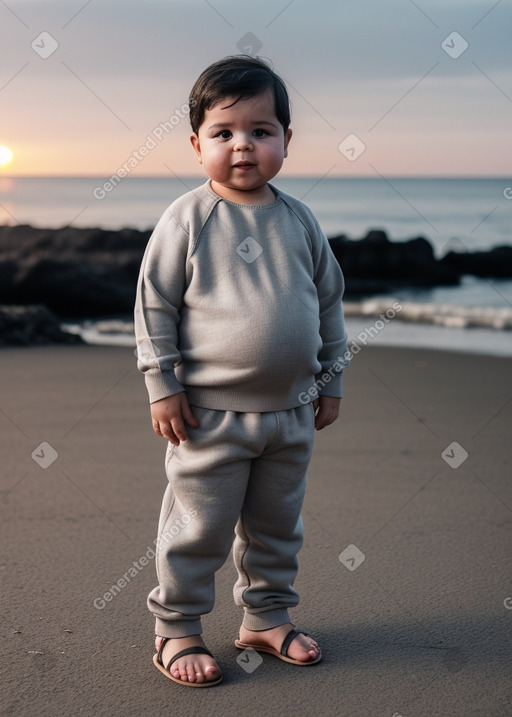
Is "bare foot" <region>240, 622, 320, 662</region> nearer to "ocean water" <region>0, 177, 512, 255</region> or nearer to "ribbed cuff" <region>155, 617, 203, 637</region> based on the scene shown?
"ribbed cuff" <region>155, 617, 203, 637</region>

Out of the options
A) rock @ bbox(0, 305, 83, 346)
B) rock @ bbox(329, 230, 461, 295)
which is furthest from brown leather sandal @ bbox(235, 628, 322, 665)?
rock @ bbox(329, 230, 461, 295)

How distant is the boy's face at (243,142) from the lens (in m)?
1.70

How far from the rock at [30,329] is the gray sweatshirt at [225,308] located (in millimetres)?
3226

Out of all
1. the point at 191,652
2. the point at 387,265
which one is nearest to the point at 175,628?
the point at 191,652

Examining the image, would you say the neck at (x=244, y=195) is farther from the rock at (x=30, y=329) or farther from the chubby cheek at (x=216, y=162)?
the rock at (x=30, y=329)

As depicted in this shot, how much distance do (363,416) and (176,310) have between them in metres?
1.95

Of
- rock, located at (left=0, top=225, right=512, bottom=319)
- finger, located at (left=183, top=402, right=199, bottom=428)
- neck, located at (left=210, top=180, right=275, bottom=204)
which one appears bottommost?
rock, located at (left=0, top=225, right=512, bottom=319)

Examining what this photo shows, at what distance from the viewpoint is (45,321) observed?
4957mm

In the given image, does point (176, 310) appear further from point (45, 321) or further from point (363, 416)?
point (45, 321)

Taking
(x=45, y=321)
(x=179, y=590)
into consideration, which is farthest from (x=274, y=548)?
(x=45, y=321)

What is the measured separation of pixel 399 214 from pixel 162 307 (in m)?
16.2

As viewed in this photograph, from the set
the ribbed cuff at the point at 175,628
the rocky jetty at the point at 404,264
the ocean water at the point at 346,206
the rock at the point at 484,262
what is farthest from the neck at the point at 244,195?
the rock at the point at 484,262

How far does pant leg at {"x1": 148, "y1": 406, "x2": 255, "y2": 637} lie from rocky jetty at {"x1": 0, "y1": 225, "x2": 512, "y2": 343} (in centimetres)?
328

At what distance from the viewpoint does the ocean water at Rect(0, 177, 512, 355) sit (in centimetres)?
730
